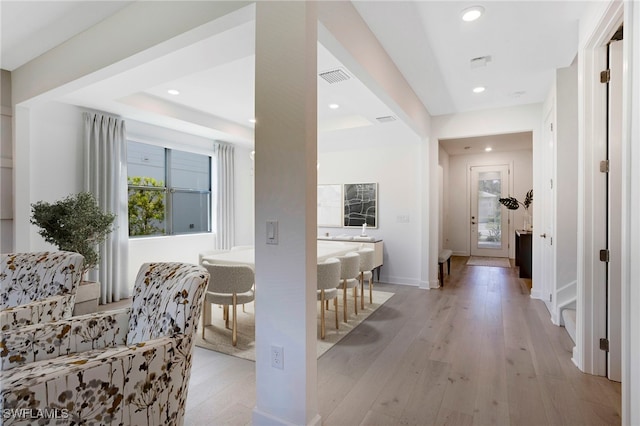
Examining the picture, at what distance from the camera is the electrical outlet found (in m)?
1.71

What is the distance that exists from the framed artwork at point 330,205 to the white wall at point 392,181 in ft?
1.04

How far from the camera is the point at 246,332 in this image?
10.7 ft

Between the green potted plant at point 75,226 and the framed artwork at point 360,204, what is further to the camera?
the framed artwork at point 360,204

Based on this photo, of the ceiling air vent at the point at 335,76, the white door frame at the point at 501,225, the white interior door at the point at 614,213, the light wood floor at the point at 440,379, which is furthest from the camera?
the white door frame at the point at 501,225

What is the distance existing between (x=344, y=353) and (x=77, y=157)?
413cm

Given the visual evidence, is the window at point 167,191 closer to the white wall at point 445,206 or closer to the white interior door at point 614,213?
the white interior door at point 614,213

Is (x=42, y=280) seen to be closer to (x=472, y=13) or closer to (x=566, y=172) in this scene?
(x=472, y=13)

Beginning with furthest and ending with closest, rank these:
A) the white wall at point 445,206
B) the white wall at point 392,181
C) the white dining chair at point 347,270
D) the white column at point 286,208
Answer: the white wall at point 445,206
the white wall at point 392,181
the white dining chair at point 347,270
the white column at point 286,208

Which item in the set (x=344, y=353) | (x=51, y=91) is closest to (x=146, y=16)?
(x=51, y=91)

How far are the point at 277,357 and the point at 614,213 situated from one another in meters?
2.47

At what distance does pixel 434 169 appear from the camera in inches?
201

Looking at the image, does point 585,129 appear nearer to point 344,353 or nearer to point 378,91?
point 378,91

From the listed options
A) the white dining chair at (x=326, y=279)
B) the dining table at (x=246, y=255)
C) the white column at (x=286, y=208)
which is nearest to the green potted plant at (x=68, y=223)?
the dining table at (x=246, y=255)

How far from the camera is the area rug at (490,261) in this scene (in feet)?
22.9
